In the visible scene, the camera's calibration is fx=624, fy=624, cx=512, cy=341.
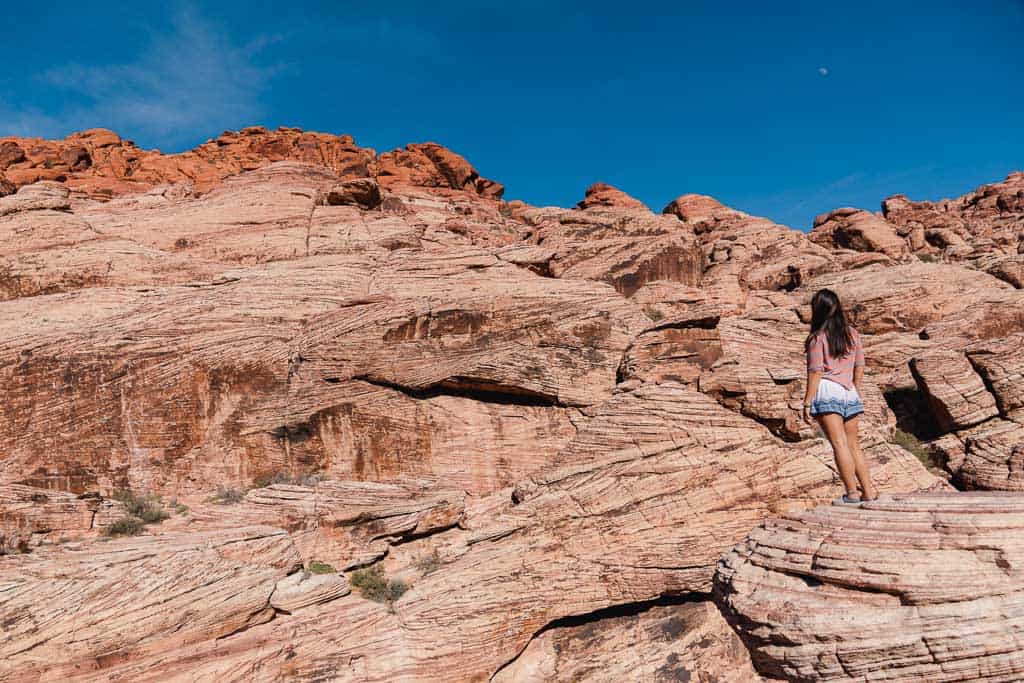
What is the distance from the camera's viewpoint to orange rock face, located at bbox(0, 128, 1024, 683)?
1281cm

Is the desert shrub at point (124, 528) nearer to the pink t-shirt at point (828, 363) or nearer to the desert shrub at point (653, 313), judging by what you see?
the pink t-shirt at point (828, 363)

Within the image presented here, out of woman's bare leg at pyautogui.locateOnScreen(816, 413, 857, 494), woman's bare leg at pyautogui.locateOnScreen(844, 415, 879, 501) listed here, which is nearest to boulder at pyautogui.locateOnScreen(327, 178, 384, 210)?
woman's bare leg at pyautogui.locateOnScreen(816, 413, 857, 494)

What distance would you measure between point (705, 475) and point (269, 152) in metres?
52.7

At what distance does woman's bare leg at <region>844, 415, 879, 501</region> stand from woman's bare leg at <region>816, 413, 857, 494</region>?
3.0 inches

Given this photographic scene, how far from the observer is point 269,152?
185 ft

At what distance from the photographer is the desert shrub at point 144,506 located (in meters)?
15.4

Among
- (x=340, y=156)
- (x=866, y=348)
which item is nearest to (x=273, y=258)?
(x=866, y=348)

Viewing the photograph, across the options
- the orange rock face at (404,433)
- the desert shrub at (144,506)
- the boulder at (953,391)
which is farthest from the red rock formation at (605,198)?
the desert shrub at (144,506)

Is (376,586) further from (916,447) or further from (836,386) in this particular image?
(916,447)

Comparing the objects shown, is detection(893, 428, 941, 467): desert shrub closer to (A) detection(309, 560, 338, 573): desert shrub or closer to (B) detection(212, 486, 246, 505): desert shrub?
(A) detection(309, 560, 338, 573): desert shrub

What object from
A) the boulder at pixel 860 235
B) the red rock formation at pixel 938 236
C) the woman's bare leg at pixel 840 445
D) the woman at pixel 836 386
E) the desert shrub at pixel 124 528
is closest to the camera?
the woman's bare leg at pixel 840 445

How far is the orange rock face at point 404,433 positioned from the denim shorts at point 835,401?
6.07ft

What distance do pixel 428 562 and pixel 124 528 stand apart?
284 inches

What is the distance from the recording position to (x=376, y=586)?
14.6 metres
